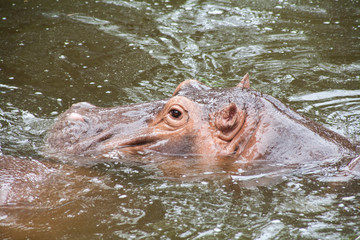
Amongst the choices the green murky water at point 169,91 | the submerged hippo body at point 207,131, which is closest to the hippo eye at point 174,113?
the submerged hippo body at point 207,131

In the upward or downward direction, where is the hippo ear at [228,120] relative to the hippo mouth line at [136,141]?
upward

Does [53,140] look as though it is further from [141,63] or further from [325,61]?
[325,61]

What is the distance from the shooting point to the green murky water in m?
4.12

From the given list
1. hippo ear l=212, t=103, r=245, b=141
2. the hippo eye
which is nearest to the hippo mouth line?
the hippo eye

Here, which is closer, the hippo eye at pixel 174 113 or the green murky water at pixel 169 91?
the green murky water at pixel 169 91

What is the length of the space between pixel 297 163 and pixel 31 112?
399 centimetres

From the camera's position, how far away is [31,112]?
695 cm

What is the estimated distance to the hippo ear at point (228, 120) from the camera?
191 inches

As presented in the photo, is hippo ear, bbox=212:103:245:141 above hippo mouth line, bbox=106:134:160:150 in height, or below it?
above

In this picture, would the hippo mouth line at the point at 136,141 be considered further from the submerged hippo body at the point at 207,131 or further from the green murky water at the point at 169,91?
the green murky water at the point at 169,91

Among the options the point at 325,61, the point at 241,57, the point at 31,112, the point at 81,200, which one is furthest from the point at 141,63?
the point at 81,200

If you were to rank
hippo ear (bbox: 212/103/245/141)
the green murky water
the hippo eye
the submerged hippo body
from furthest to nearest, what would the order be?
the hippo eye
hippo ear (bbox: 212/103/245/141)
the submerged hippo body
the green murky water

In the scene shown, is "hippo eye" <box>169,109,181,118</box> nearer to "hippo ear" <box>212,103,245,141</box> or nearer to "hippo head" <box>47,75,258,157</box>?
"hippo head" <box>47,75,258,157</box>

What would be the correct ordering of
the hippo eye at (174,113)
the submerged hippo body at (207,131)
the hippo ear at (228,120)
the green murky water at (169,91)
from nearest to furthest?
the green murky water at (169,91)
the submerged hippo body at (207,131)
the hippo ear at (228,120)
the hippo eye at (174,113)
